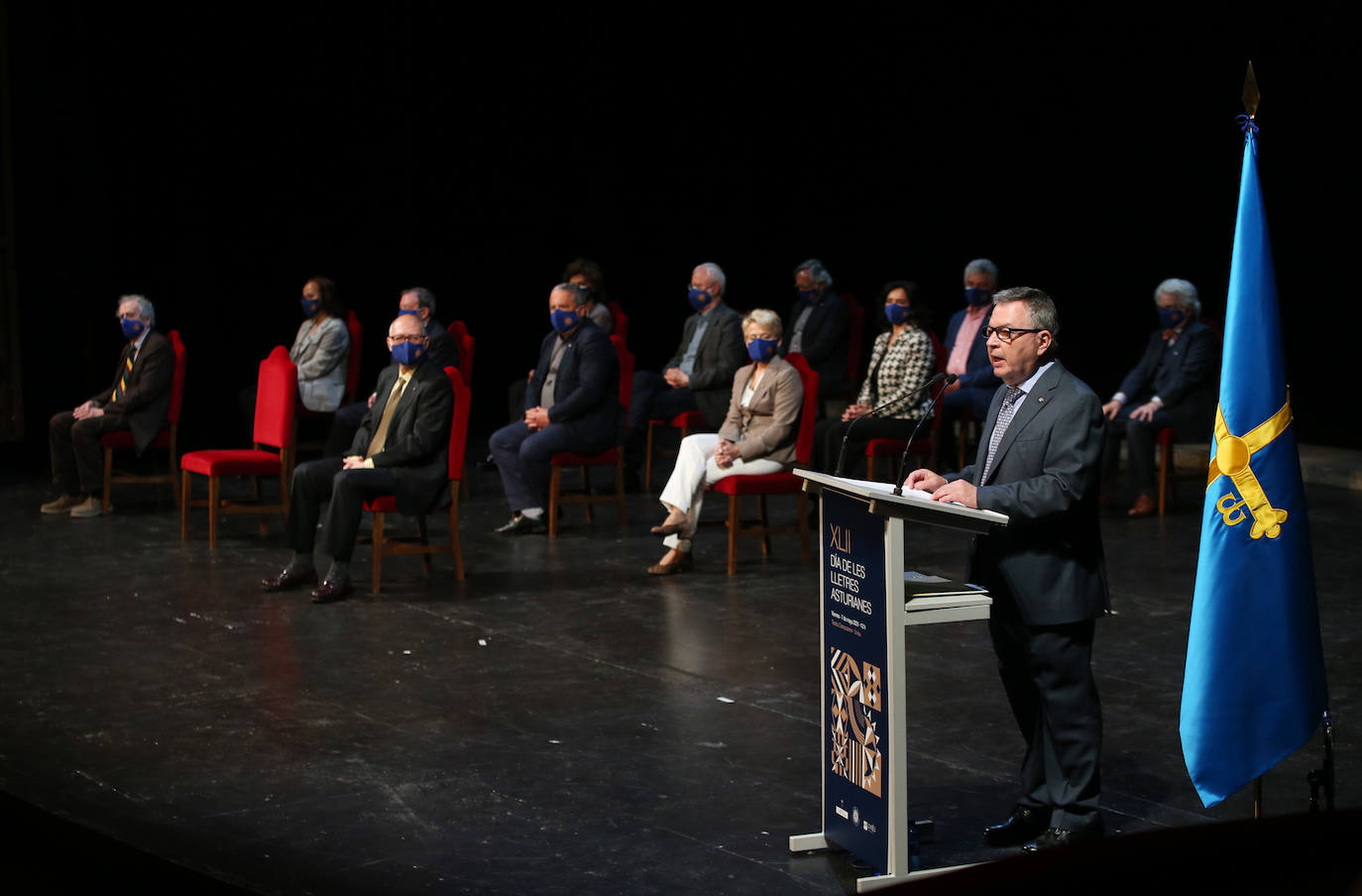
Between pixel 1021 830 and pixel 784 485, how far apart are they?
3.38 meters

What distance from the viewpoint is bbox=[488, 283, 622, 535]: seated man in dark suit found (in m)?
7.78

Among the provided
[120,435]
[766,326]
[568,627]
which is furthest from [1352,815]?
[120,435]

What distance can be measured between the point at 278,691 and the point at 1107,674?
2.61 m

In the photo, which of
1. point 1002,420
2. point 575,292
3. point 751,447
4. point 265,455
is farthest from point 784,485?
point 1002,420

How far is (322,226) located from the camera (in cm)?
1100

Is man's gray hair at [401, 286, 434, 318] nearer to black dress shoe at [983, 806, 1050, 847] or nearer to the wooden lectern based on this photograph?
the wooden lectern

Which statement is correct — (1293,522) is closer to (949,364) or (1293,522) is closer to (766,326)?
(766,326)

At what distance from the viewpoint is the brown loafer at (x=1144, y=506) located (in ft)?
26.9

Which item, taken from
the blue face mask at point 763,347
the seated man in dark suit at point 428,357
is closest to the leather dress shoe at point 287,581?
the blue face mask at point 763,347

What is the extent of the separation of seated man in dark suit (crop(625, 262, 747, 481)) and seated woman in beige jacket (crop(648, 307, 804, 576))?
47.6 inches

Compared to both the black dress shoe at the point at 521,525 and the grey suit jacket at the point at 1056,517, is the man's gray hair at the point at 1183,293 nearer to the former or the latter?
the black dress shoe at the point at 521,525

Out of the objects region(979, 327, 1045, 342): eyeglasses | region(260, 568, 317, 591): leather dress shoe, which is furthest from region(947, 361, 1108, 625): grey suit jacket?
region(260, 568, 317, 591): leather dress shoe

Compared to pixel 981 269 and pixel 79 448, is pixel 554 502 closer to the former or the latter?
pixel 79 448

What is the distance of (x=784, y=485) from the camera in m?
6.93
